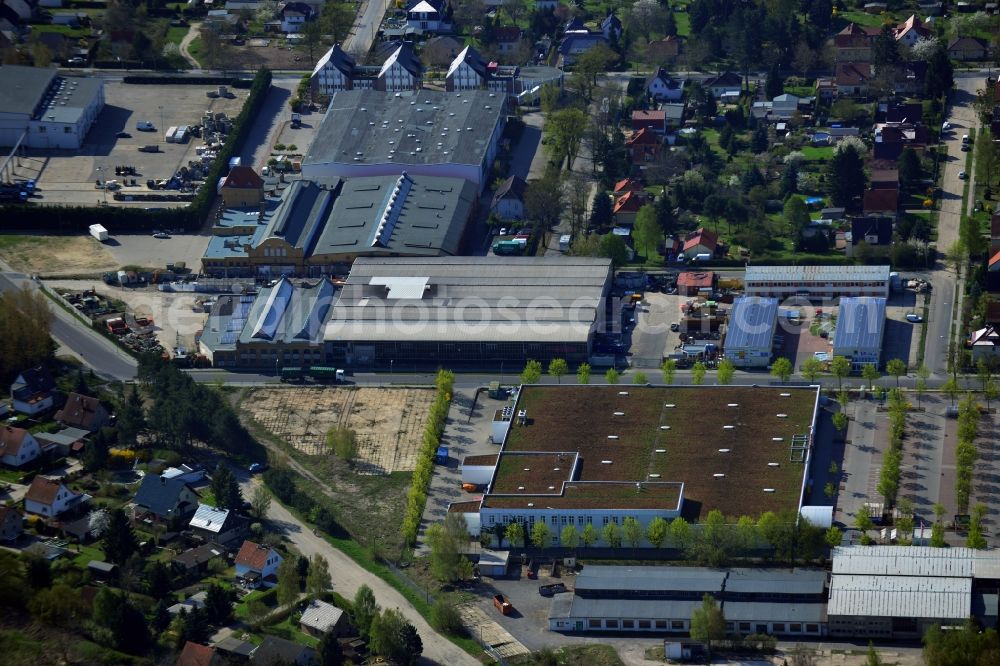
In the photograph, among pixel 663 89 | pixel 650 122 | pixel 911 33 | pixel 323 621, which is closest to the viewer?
pixel 323 621

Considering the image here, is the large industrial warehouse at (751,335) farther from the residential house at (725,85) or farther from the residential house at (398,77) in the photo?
the residential house at (398,77)

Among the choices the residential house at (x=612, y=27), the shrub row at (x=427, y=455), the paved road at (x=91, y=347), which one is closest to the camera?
the shrub row at (x=427, y=455)

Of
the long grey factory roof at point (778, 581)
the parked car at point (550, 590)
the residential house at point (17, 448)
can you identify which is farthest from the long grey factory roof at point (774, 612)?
the residential house at point (17, 448)

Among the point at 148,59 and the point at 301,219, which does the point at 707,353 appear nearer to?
the point at 301,219

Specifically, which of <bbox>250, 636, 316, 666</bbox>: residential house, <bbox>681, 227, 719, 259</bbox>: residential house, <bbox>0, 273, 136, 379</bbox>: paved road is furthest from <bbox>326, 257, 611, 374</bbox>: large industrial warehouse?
<bbox>250, 636, 316, 666</bbox>: residential house

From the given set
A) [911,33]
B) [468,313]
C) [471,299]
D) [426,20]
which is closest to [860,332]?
[468,313]

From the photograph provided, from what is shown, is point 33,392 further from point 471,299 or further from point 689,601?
point 689,601

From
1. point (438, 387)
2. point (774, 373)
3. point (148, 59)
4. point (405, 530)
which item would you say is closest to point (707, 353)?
point (774, 373)
